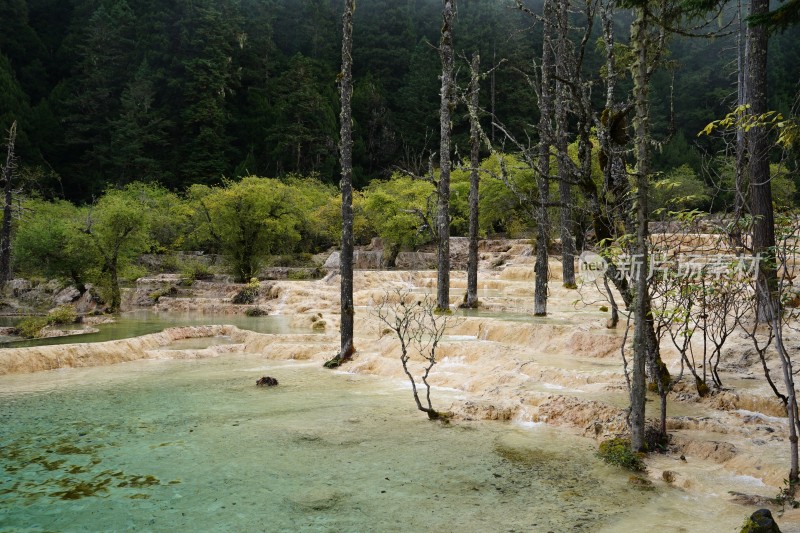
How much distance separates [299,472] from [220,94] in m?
63.3

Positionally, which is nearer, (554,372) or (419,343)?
(419,343)

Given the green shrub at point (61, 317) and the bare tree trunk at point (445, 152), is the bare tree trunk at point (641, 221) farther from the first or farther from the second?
the green shrub at point (61, 317)

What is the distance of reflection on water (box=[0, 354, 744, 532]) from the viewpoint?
5207 millimetres

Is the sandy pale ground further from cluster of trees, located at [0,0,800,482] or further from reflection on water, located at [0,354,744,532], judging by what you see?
cluster of trees, located at [0,0,800,482]

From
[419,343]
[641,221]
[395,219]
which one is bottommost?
[419,343]

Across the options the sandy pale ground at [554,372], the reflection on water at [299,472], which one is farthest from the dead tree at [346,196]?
the reflection on water at [299,472]

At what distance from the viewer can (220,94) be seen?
62.7 meters

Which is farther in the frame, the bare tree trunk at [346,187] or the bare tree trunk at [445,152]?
the bare tree trunk at [445,152]

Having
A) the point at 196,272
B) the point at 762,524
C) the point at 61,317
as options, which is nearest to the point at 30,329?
the point at 61,317

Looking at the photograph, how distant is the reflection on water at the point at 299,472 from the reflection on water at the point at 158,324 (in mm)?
7234

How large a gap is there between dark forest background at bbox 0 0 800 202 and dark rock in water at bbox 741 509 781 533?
55.5m

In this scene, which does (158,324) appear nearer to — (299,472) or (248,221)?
(248,221)

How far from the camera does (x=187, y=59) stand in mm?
64062

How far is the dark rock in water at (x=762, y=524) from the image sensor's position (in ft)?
13.1
